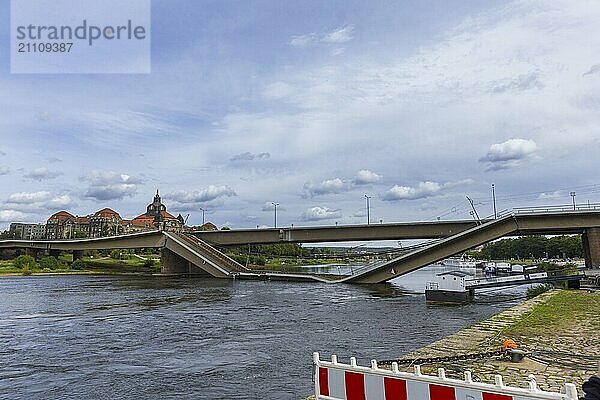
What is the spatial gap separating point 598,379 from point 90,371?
48.6ft

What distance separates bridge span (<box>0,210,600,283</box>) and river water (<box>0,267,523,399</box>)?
55.4ft

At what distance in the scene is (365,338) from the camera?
2084cm

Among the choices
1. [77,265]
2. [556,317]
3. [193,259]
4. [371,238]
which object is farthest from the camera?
[77,265]

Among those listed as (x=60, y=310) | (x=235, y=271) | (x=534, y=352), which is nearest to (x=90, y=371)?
(x=534, y=352)

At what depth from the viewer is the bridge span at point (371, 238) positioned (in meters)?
54.0

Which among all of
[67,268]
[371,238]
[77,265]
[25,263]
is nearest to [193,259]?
[371,238]

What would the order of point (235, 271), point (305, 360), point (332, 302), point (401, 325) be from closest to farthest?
point (305, 360)
point (401, 325)
point (332, 302)
point (235, 271)

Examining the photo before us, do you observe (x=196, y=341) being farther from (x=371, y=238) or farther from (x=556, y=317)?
(x=371, y=238)

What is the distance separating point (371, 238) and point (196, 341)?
175 feet

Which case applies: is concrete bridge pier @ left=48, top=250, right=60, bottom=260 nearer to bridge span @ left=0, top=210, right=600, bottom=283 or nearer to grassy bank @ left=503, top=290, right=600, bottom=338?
bridge span @ left=0, top=210, right=600, bottom=283

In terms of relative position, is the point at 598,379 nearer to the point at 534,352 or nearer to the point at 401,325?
the point at 534,352

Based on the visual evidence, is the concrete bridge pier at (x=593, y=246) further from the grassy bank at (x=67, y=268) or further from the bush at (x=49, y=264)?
the bush at (x=49, y=264)

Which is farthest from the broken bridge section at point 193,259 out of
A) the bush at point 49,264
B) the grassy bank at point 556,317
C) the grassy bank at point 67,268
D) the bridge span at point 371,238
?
the grassy bank at point 556,317

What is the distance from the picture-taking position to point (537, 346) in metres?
13.5
